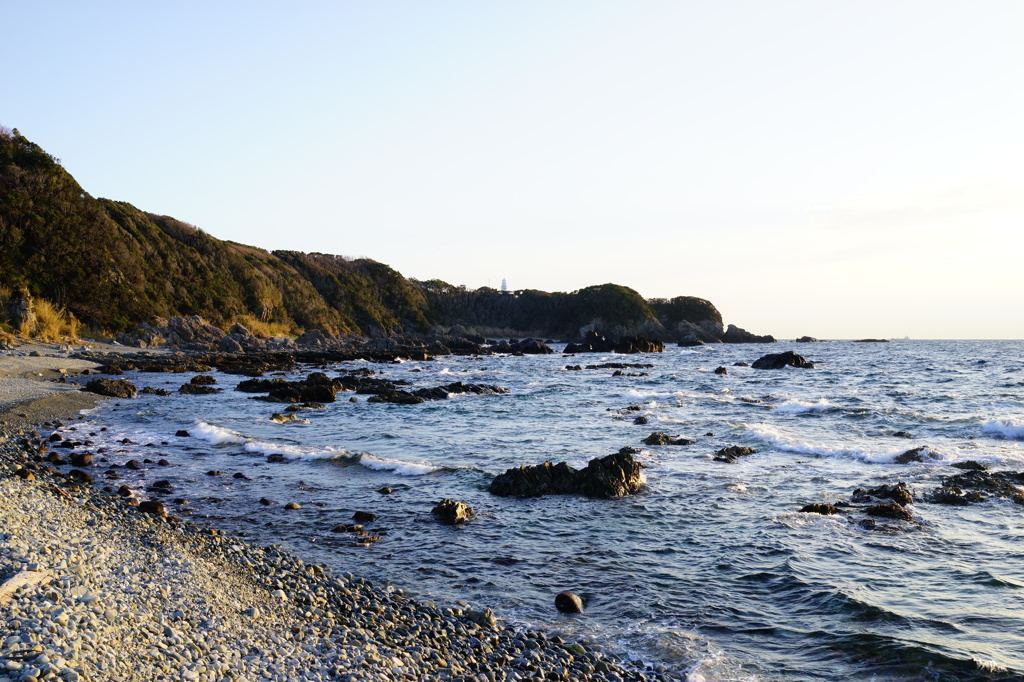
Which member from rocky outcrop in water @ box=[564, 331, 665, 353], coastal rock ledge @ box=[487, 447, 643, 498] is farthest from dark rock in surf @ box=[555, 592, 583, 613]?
rocky outcrop in water @ box=[564, 331, 665, 353]

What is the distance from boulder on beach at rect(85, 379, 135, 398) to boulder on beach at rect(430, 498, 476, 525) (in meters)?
21.1

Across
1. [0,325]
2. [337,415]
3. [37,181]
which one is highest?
[37,181]

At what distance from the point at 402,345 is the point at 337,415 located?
54589 mm

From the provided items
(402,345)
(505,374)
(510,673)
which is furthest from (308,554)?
(402,345)

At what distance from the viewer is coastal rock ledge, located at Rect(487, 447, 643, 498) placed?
1356cm

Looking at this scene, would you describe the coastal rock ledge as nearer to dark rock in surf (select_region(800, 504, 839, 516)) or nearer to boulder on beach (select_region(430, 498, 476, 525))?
boulder on beach (select_region(430, 498, 476, 525))

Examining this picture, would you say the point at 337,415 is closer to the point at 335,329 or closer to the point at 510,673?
the point at 510,673

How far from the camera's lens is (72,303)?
1923 inches

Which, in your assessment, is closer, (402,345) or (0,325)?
(0,325)

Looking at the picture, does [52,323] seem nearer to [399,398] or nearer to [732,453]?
[399,398]

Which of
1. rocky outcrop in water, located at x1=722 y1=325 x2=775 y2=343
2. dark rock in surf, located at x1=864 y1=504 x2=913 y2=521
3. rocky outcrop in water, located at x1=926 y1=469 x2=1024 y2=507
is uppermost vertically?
rocky outcrop in water, located at x1=722 y1=325 x2=775 y2=343

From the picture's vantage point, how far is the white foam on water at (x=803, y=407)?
91.0 feet

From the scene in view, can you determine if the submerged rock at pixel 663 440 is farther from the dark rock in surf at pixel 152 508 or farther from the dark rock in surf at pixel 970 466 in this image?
the dark rock in surf at pixel 152 508

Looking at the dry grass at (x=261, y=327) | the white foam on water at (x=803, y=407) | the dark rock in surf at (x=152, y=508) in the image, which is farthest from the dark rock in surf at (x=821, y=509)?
the dry grass at (x=261, y=327)
